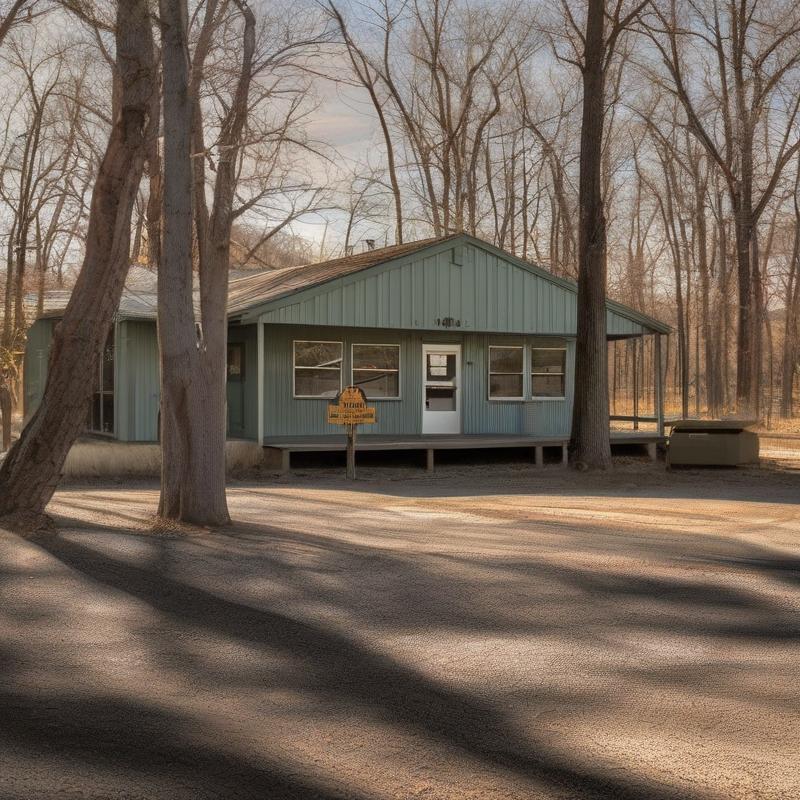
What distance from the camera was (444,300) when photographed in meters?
21.8

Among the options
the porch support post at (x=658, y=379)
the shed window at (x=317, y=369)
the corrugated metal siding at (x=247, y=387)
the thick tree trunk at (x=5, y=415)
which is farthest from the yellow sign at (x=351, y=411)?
the thick tree trunk at (x=5, y=415)

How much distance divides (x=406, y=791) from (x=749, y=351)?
30.2 metres

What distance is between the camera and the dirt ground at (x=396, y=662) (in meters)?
4.22

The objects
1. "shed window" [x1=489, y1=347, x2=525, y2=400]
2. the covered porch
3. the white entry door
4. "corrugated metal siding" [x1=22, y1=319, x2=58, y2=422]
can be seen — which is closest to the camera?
the covered porch

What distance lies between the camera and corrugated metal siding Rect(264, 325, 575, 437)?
21.6 m

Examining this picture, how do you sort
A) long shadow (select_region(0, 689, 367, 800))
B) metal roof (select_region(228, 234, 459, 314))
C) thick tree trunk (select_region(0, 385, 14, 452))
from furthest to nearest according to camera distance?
thick tree trunk (select_region(0, 385, 14, 452)), metal roof (select_region(228, 234, 459, 314)), long shadow (select_region(0, 689, 367, 800))

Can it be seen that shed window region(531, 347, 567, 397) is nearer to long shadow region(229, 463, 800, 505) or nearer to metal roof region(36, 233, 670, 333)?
metal roof region(36, 233, 670, 333)

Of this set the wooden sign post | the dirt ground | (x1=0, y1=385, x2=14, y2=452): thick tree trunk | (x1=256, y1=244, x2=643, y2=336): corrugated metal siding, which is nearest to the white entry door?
(x1=256, y1=244, x2=643, y2=336): corrugated metal siding

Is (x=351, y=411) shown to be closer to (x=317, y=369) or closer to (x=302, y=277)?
(x=317, y=369)

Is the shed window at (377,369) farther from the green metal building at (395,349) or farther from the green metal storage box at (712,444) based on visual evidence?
the green metal storage box at (712,444)

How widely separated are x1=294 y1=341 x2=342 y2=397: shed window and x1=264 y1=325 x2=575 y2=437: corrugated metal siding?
140mm

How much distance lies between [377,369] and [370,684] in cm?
1724

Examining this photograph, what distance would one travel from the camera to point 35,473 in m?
9.92

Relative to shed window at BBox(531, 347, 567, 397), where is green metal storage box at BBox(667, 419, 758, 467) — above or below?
below
